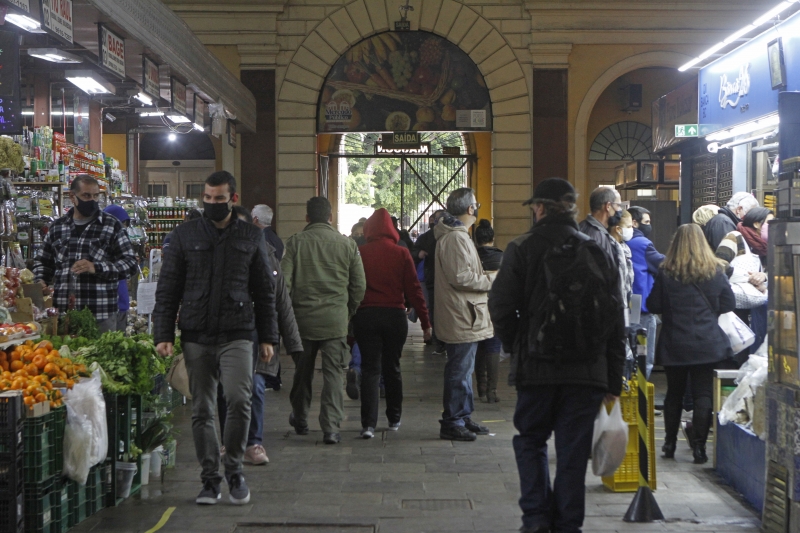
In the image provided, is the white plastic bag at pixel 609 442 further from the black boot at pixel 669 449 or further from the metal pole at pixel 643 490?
the black boot at pixel 669 449

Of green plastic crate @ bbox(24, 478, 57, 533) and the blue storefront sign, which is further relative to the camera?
the blue storefront sign

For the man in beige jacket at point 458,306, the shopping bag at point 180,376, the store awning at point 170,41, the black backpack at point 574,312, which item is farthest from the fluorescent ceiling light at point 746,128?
the shopping bag at point 180,376

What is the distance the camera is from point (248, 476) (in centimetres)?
627

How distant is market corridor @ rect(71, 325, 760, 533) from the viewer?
518 cm

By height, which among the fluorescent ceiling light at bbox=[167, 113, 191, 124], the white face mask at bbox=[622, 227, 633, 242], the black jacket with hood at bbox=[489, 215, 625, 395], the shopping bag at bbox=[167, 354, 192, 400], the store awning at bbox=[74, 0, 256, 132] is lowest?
the shopping bag at bbox=[167, 354, 192, 400]

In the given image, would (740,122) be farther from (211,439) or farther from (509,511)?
(211,439)

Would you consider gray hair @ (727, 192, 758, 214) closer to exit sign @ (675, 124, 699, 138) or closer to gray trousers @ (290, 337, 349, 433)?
exit sign @ (675, 124, 699, 138)

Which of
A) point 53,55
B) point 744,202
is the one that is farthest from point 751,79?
point 53,55

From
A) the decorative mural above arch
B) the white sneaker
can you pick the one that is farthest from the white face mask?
the decorative mural above arch

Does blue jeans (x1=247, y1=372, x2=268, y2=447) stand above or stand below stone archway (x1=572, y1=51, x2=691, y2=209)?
below

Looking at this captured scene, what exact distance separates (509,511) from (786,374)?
1678 mm

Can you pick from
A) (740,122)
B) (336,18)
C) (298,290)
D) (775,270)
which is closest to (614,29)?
(336,18)

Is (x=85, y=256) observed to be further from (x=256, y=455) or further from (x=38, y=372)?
(x=38, y=372)

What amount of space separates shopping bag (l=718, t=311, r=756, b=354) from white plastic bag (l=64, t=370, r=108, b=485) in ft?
14.3
